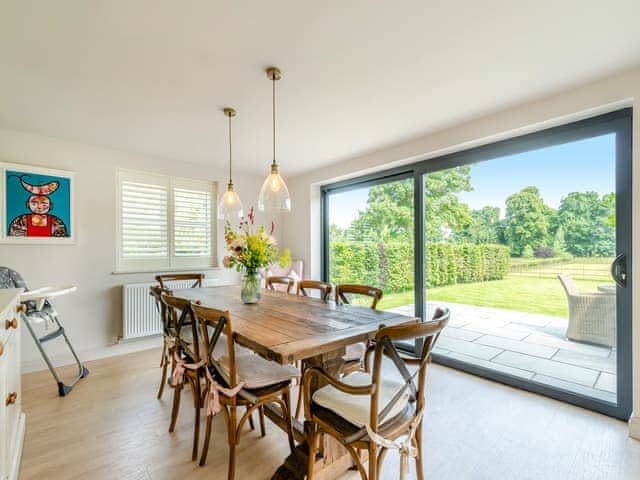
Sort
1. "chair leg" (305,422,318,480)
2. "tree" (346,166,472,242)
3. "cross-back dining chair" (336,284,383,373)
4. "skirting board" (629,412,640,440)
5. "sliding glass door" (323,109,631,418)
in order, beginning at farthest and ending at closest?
"tree" (346,166,472,242) < "sliding glass door" (323,109,631,418) < "cross-back dining chair" (336,284,383,373) < "skirting board" (629,412,640,440) < "chair leg" (305,422,318,480)

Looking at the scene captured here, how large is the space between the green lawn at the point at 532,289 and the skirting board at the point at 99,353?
11.6ft

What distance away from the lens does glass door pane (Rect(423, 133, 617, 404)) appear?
2.27 meters

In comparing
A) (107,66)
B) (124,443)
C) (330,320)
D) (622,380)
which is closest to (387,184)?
(330,320)

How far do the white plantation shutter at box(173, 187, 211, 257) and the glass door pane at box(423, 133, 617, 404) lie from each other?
10.1 ft

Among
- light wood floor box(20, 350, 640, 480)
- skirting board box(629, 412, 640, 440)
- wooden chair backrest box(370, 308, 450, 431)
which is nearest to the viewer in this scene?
wooden chair backrest box(370, 308, 450, 431)

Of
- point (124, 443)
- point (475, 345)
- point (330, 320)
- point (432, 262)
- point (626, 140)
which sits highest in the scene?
point (626, 140)

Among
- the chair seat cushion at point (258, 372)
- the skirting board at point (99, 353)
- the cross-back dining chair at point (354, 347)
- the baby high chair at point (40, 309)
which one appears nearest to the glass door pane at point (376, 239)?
the cross-back dining chair at point (354, 347)

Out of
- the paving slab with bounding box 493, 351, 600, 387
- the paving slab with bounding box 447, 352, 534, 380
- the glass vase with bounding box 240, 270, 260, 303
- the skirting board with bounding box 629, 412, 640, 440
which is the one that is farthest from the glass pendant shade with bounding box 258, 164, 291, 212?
the skirting board with bounding box 629, 412, 640, 440

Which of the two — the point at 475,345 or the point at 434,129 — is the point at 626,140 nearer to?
the point at 434,129

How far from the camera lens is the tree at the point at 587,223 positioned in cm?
221

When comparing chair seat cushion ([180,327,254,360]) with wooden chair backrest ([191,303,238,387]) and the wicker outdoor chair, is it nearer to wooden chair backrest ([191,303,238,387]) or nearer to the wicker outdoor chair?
wooden chair backrest ([191,303,238,387])

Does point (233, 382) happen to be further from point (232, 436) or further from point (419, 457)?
point (419, 457)

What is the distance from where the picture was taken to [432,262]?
329 centimetres

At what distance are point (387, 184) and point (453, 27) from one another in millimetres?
2290
